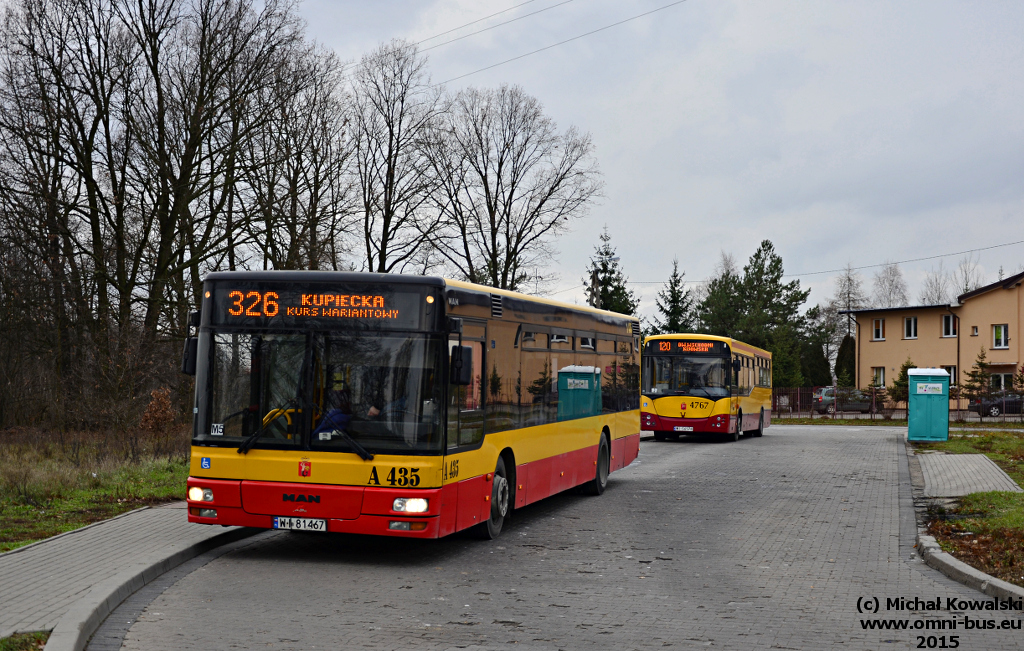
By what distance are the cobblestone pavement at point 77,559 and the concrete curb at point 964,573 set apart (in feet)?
22.6

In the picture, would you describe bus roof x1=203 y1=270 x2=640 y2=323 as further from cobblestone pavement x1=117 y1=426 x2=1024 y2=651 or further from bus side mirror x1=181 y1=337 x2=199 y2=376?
cobblestone pavement x1=117 y1=426 x2=1024 y2=651

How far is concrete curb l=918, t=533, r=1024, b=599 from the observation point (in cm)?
778

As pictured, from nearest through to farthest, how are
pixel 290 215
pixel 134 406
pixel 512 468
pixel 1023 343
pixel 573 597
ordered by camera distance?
pixel 573 597
pixel 512 468
pixel 134 406
pixel 290 215
pixel 1023 343

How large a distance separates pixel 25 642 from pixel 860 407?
5048cm

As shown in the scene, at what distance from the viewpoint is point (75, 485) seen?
14156mm

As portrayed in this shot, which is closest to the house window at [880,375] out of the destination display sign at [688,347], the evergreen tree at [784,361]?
the evergreen tree at [784,361]

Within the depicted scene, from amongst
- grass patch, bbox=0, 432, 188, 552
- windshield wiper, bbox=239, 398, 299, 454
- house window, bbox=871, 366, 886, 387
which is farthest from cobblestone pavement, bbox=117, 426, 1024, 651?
house window, bbox=871, 366, 886, 387

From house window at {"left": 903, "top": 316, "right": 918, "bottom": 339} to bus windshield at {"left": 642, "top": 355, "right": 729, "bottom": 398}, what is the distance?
138 feet

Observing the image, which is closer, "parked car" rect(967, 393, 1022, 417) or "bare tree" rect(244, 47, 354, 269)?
"bare tree" rect(244, 47, 354, 269)

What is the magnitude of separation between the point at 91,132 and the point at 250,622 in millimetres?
23721

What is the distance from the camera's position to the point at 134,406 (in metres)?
22.5

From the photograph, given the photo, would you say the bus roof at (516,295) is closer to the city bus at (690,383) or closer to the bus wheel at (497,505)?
the bus wheel at (497,505)

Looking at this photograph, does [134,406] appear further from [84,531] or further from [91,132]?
[84,531]

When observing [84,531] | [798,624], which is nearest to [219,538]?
[84,531]
